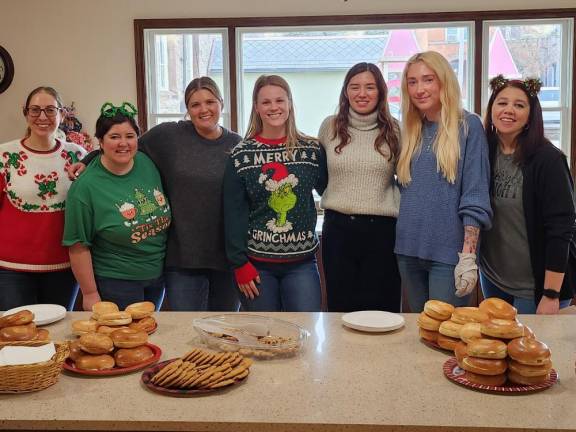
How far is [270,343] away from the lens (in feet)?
5.11

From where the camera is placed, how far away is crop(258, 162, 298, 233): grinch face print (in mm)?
2355

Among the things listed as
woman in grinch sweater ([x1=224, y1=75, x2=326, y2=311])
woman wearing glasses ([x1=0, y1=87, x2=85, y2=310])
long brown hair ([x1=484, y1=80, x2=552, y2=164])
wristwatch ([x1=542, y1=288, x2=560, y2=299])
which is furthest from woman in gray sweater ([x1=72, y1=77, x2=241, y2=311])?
wristwatch ([x1=542, y1=288, x2=560, y2=299])

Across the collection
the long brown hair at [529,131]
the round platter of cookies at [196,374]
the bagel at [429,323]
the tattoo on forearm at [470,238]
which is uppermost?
the long brown hair at [529,131]

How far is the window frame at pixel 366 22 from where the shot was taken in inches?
171

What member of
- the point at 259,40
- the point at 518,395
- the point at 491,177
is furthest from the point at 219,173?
A: the point at 259,40

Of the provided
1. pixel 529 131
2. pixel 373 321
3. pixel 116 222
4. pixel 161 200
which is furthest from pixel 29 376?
pixel 529 131

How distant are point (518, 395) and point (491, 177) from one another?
113cm

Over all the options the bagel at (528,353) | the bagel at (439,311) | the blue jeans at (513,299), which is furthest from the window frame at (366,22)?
the bagel at (528,353)

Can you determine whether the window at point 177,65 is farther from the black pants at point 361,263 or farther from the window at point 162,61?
the black pants at point 361,263

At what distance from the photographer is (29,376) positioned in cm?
133

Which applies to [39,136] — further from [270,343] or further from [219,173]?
[270,343]

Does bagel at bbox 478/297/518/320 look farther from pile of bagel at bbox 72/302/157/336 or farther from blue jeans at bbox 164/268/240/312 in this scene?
blue jeans at bbox 164/268/240/312

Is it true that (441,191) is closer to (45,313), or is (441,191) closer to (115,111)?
(115,111)

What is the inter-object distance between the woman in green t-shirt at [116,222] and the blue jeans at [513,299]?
4.08 feet
